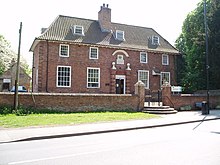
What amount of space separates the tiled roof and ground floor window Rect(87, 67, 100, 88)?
3.09 m

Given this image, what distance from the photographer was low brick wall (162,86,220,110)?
76.7ft

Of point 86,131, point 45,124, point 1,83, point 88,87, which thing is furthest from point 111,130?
point 1,83

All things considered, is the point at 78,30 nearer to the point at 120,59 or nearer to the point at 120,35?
the point at 120,35

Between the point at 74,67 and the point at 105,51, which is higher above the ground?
the point at 105,51

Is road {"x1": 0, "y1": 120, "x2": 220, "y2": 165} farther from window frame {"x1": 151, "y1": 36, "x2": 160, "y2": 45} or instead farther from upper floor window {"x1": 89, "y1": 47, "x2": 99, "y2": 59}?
window frame {"x1": 151, "y1": 36, "x2": 160, "y2": 45}

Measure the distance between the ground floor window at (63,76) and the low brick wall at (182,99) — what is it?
10.4 m

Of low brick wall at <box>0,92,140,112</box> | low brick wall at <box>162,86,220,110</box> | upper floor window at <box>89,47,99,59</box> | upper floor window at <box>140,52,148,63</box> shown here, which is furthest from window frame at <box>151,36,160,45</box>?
low brick wall at <box>0,92,140,112</box>

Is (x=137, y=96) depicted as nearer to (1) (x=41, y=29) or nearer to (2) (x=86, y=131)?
(2) (x=86, y=131)

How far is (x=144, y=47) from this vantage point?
106 ft

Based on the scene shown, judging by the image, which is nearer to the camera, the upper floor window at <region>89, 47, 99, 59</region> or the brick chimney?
the upper floor window at <region>89, 47, 99, 59</region>

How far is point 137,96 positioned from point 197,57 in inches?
523

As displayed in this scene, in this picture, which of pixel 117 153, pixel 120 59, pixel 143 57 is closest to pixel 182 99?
pixel 120 59

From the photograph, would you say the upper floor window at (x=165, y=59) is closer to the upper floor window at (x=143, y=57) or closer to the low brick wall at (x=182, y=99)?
the upper floor window at (x=143, y=57)

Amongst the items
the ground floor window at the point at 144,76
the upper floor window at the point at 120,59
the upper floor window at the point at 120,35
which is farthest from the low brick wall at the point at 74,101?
the upper floor window at the point at 120,35
